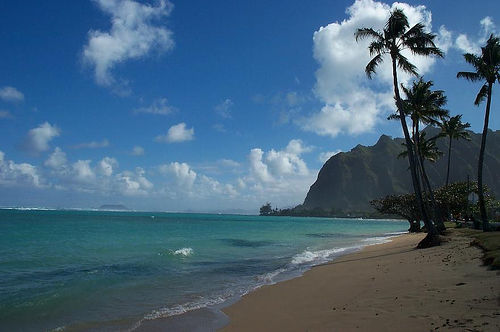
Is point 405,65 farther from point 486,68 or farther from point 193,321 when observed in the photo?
point 193,321

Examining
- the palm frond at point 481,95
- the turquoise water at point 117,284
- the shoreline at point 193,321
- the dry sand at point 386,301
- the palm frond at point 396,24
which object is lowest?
the turquoise water at point 117,284

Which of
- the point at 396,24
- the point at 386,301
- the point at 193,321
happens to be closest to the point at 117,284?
the point at 193,321

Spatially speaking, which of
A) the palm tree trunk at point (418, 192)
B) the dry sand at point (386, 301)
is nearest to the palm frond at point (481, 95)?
the palm tree trunk at point (418, 192)

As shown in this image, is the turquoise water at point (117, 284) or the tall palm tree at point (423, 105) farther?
the tall palm tree at point (423, 105)

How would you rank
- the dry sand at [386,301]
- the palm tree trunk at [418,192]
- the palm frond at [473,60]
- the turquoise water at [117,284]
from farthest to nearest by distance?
1. the palm frond at [473,60]
2. the palm tree trunk at [418,192]
3. the turquoise water at [117,284]
4. the dry sand at [386,301]

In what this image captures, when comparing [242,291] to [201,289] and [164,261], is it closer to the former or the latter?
[201,289]

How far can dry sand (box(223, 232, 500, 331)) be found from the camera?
21.5 feet

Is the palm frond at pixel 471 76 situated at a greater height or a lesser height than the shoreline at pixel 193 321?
greater

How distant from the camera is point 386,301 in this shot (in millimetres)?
8594

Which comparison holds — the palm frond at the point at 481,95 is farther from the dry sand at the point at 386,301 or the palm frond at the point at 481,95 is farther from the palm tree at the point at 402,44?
the dry sand at the point at 386,301

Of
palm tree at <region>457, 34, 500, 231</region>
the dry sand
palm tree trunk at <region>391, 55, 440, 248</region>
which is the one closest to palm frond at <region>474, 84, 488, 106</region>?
palm tree at <region>457, 34, 500, 231</region>

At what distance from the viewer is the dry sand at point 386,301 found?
6559 millimetres

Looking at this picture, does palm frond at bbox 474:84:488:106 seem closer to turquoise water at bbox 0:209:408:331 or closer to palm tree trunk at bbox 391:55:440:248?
palm tree trunk at bbox 391:55:440:248

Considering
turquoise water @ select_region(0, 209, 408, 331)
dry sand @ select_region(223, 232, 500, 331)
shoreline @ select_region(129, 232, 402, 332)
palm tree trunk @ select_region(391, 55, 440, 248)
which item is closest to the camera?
dry sand @ select_region(223, 232, 500, 331)
